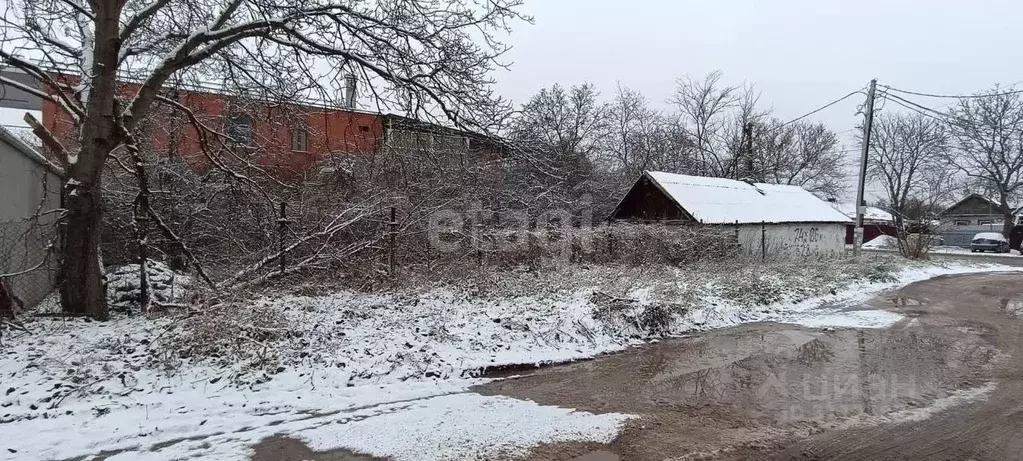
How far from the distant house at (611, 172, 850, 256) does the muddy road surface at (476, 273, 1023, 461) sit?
33.1 ft

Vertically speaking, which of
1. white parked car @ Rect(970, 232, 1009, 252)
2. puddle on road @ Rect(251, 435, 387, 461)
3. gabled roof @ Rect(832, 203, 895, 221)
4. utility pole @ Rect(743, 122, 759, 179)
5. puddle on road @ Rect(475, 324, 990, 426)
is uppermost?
utility pole @ Rect(743, 122, 759, 179)

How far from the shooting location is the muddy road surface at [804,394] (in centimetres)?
446

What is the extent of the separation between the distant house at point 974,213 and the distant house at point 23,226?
2286 inches

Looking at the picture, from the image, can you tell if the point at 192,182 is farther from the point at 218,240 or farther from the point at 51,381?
the point at 51,381

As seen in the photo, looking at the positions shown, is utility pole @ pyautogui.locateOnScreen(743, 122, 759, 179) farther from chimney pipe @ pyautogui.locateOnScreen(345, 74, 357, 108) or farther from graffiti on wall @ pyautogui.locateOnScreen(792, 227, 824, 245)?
chimney pipe @ pyautogui.locateOnScreen(345, 74, 357, 108)

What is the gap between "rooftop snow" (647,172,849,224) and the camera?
65.7 feet

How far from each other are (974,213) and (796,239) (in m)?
39.9

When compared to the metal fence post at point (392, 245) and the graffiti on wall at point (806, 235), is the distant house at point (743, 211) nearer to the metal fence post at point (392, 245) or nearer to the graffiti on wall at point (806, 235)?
the graffiti on wall at point (806, 235)

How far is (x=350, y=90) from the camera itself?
9.23 m

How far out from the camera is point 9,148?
8.00 meters

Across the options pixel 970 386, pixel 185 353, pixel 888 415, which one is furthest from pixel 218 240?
pixel 970 386

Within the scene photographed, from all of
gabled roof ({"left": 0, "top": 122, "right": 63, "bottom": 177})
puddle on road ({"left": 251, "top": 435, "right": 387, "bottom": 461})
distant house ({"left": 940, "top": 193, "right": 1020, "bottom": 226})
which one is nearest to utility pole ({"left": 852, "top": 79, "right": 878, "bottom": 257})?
puddle on road ({"left": 251, "top": 435, "right": 387, "bottom": 461})

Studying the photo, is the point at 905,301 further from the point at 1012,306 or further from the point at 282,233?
the point at 282,233

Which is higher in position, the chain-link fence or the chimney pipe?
the chimney pipe
